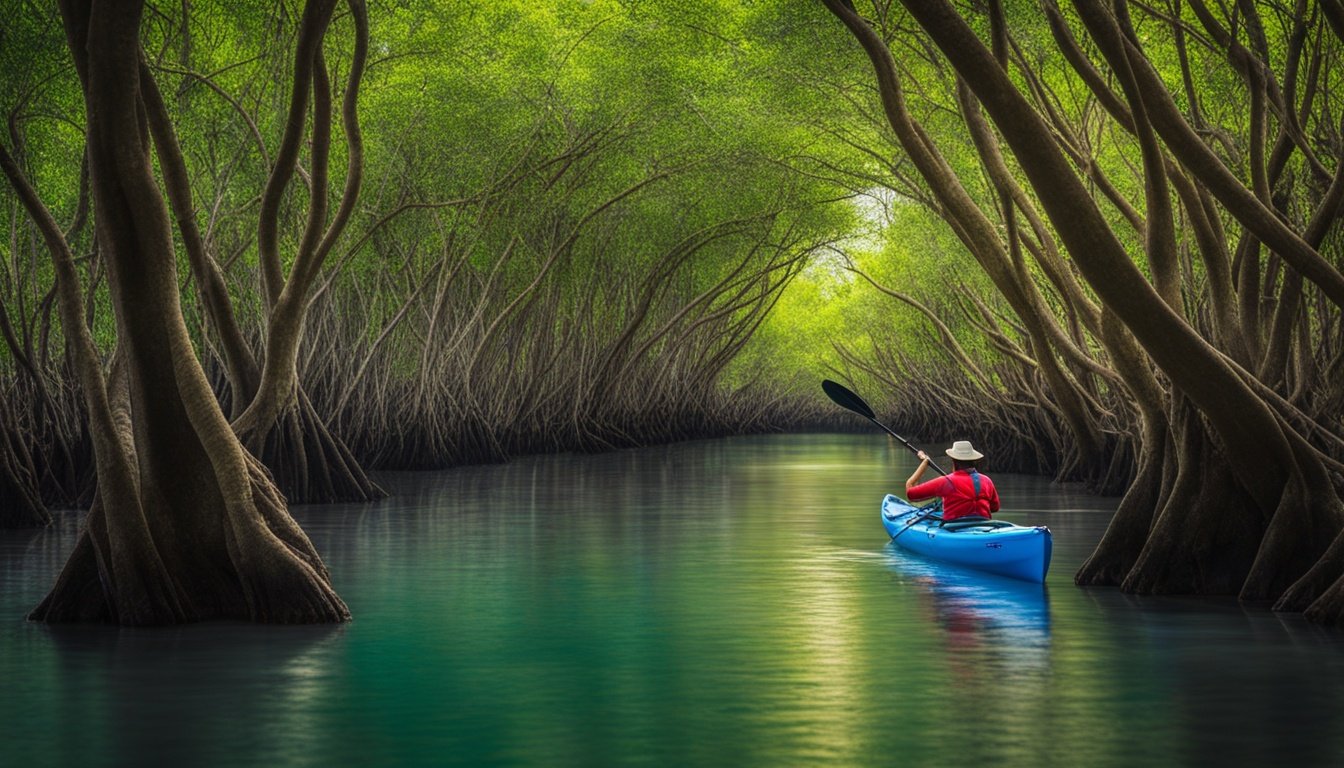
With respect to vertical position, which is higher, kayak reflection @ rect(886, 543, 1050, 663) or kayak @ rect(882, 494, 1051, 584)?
kayak @ rect(882, 494, 1051, 584)

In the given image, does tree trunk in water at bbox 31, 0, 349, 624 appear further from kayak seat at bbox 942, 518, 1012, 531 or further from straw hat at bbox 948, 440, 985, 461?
kayak seat at bbox 942, 518, 1012, 531

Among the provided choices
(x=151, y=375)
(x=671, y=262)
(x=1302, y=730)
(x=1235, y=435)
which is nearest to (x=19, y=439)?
(x=151, y=375)

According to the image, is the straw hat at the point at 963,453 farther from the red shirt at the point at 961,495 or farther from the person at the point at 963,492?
the red shirt at the point at 961,495

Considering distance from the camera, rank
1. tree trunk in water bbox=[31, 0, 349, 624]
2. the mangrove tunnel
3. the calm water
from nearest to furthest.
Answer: the calm water
tree trunk in water bbox=[31, 0, 349, 624]
the mangrove tunnel

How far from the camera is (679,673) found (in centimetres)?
824

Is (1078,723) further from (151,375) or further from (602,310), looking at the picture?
(602,310)

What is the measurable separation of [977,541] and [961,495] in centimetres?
A: 67

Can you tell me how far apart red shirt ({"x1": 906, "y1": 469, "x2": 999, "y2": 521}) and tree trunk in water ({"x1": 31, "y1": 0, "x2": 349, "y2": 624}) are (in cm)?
551

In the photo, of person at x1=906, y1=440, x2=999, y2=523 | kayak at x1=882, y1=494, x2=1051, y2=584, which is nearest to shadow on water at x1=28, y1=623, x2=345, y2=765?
kayak at x1=882, y1=494, x2=1051, y2=584

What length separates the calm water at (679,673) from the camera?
654cm

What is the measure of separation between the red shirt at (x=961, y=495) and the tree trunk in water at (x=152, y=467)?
551cm

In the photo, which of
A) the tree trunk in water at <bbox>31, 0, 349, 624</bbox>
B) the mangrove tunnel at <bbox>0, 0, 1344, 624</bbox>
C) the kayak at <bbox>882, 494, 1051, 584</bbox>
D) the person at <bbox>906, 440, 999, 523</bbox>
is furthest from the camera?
the person at <bbox>906, 440, 999, 523</bbox>

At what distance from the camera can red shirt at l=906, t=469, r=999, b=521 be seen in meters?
13.5

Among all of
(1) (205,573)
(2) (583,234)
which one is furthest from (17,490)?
(2) (583,234)
